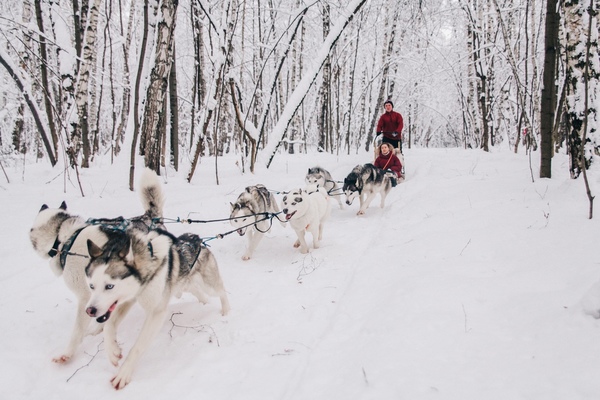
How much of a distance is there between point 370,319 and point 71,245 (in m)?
2.25

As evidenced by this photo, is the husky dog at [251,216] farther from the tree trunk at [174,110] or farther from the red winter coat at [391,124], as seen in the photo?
the red winter coat at [391,124]

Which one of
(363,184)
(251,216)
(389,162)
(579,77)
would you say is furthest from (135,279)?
(389,162)

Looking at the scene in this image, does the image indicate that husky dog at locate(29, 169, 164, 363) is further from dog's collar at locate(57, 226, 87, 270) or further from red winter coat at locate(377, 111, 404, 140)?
Result: red winter coat at locate(377, 111, 404, 140)

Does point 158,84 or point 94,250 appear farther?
point 158,84

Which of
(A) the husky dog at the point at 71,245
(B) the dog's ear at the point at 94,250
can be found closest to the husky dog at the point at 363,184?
(A) the husky dog at the point at 71,245

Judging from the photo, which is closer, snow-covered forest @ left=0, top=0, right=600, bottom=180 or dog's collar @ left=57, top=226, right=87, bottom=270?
dog's collar @ left=57, top=226, right=87, bottom=270

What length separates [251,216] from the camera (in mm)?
4441

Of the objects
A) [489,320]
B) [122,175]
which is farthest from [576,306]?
[122,175]

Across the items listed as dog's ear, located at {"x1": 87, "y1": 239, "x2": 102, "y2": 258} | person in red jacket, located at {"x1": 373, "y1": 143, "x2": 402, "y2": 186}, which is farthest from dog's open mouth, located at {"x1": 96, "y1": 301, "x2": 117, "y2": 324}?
person in red jacket, located at {"x1": 373, "y1": 143, "x2": 402, "y2": 186}

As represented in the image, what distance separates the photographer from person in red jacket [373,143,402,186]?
8383 millimetres

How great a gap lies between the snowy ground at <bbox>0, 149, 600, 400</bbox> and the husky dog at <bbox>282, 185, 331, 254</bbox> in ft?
0.99

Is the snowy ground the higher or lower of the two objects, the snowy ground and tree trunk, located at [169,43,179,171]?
the lower

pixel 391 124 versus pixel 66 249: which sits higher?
pixel 391 124

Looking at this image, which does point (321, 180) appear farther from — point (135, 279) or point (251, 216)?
point (135, 279)
